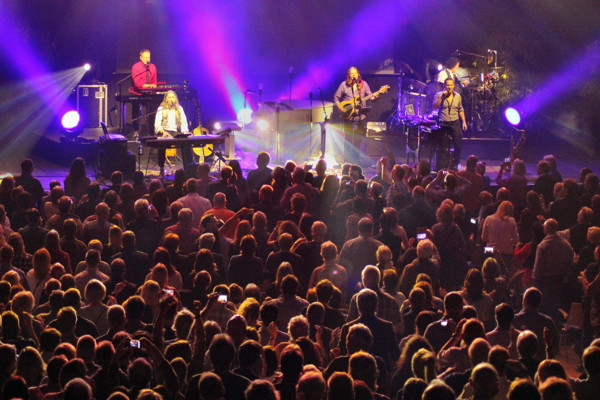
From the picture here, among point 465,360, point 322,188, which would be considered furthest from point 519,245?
point 465,360

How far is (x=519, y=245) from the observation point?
31.7ft

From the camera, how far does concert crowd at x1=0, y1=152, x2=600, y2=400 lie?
559 cm

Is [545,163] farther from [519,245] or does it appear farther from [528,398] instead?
[528,398]

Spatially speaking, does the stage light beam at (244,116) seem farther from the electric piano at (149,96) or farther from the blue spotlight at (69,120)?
the blue spotlight at (69,120)

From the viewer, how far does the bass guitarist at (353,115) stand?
687 inches

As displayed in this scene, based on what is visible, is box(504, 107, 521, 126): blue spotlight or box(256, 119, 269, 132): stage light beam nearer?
box(504, 107, 521, 126): blue spotlight

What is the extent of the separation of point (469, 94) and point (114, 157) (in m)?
8.81

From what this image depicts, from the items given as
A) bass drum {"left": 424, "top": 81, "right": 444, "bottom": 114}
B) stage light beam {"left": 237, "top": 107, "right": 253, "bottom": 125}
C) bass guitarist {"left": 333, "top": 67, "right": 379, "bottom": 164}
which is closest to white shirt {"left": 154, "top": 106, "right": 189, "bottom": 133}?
bass guitarist {"left": 333, "top": 67, "right": 379, "bottom": 164}

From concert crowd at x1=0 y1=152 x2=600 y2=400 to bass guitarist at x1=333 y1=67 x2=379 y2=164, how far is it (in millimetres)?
5392

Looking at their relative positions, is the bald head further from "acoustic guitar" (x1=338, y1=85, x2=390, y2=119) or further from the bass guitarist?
"acoustic guitar" (x1=338, y1=85, x2=390, y2=119)

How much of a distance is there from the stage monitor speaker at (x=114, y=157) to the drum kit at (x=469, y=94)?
568 cm

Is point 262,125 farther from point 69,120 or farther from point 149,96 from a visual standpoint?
point 69,120

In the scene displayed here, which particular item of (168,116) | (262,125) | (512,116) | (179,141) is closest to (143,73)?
(168,116)

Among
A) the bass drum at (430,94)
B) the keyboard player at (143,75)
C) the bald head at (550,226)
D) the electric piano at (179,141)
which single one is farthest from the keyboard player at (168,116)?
the bald head at (550,226)
